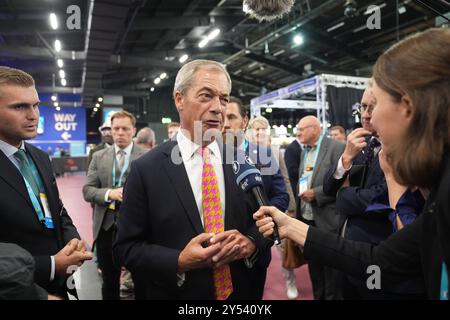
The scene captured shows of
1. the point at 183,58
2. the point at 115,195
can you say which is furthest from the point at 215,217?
the point at 183,58

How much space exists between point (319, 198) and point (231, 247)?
1929 millimetres

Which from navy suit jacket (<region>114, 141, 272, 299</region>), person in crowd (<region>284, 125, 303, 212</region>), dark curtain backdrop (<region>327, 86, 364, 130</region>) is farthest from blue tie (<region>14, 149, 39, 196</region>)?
dark curtain backdrop (<region>327, 86, 364, 130</region>)

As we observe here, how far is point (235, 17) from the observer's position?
10273mm

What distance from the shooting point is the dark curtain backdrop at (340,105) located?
6859mm

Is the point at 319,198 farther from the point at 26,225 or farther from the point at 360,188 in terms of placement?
the point at 26,225

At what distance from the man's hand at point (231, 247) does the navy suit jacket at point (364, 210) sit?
702 mm

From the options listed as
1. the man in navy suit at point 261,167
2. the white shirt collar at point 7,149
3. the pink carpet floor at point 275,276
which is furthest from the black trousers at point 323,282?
the white shirt collar at point 7,149

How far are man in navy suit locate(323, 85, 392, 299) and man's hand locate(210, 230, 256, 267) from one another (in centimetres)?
62

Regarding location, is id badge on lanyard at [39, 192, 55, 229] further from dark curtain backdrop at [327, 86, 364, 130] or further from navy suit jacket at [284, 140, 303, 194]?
dark curtain backdrop at [327, 86, 364, 130]

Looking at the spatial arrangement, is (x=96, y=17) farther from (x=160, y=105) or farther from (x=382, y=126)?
(x=160, y=105)

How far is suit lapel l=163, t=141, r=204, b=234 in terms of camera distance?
137cm

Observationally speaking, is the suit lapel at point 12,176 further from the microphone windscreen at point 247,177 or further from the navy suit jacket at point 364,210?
the navy suit jacket at point 364,210

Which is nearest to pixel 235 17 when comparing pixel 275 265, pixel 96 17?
pixel 96 17
